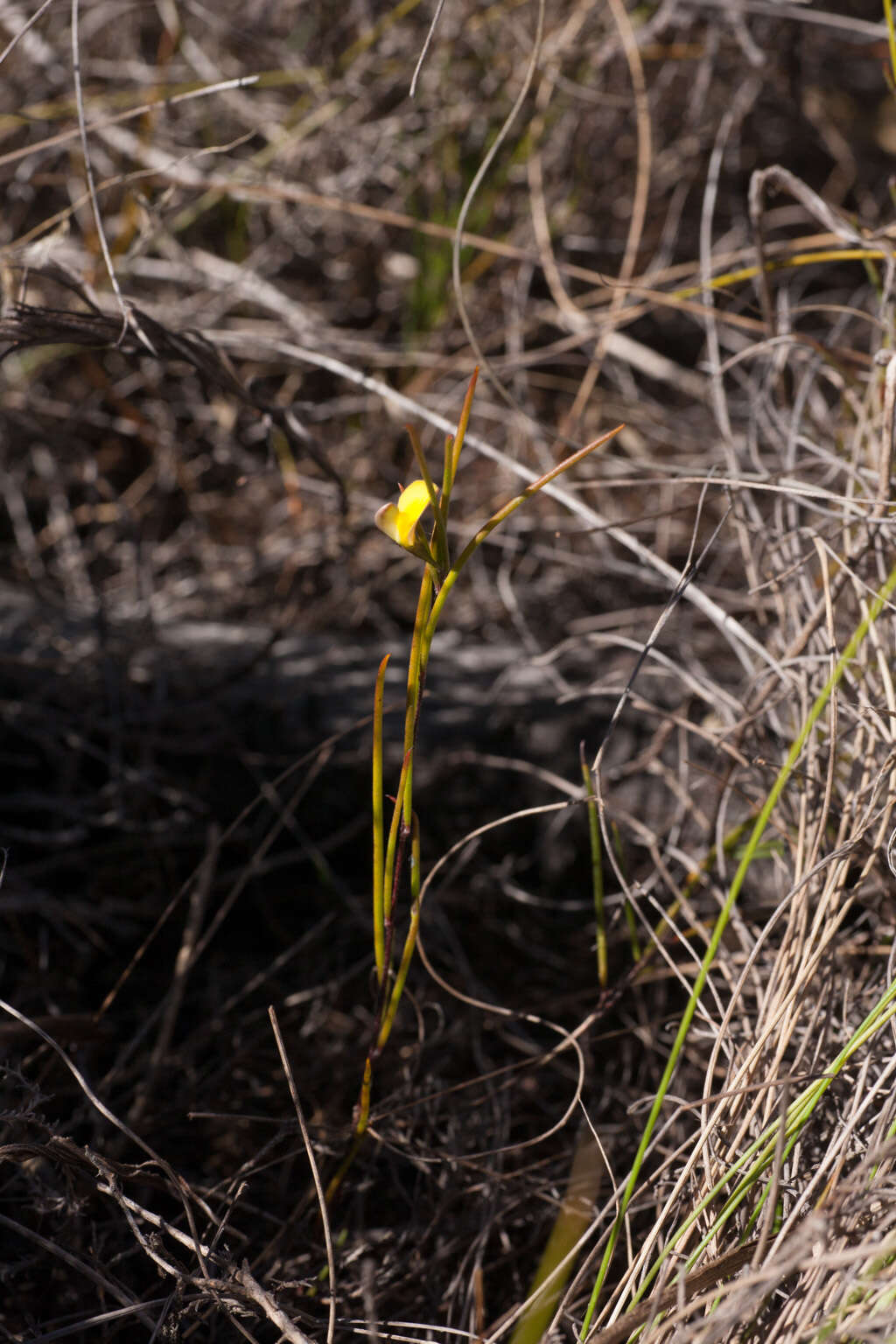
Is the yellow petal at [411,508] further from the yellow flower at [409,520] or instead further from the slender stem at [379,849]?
the slender stem at [379,849]

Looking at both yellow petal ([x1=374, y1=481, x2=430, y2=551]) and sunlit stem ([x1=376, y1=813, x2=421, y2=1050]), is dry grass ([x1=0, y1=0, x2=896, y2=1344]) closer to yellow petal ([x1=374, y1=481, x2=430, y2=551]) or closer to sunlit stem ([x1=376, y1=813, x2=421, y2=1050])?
sunlit stem ([x1=376, y1=813, x2=421, y2=1050])

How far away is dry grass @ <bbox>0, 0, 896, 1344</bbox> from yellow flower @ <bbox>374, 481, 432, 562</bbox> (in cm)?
26

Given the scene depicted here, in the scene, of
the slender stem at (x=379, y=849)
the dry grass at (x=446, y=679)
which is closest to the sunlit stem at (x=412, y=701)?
the slender stem at (x=379, y=849)

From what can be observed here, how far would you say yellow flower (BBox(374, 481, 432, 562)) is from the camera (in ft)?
1.74

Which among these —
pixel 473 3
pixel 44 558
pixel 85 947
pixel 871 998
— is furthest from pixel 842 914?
pixel 473 3

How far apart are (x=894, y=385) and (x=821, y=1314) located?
2.29ft

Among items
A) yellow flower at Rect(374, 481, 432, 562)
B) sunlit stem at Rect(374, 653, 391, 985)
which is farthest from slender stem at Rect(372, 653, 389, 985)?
yellow flower at Rect(374, 481, 432, 562)

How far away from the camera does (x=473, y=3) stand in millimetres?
1521

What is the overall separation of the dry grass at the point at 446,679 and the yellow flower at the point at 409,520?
0.84 ft

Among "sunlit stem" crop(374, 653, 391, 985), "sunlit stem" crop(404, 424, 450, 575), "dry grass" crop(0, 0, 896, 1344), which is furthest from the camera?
"dry grass" crop(0, 0, 896, 1344)

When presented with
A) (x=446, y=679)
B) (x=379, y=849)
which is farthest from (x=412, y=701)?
(x=446, y=679)

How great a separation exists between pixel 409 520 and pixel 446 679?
2.27ft

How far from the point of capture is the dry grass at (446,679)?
754 millimetres

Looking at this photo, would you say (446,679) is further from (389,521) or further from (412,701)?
(389,521)
